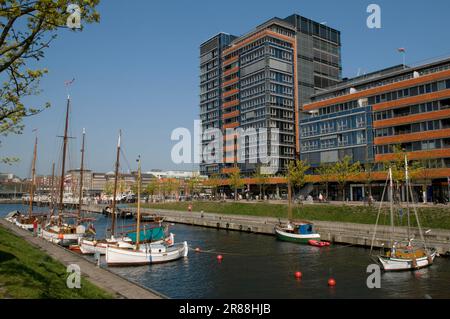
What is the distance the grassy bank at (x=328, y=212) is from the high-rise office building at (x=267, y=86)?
30.1m

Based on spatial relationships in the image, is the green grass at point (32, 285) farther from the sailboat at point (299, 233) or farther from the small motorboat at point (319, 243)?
the sailboat at point (299, 233)

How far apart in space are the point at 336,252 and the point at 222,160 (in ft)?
344

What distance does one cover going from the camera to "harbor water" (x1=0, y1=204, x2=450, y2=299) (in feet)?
99.1

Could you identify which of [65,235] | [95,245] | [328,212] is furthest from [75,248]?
[328,212]

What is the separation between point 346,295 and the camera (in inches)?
1150

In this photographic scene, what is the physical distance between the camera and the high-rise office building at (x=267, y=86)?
135375 mm

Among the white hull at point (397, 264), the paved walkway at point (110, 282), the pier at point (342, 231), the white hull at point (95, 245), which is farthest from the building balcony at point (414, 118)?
the paved walkway at point (110, 282)

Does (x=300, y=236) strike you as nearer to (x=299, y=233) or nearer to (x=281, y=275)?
(x=299, y=233)

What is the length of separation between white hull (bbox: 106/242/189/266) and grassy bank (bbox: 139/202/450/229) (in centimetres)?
3068

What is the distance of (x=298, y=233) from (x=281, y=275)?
72.8 ft
